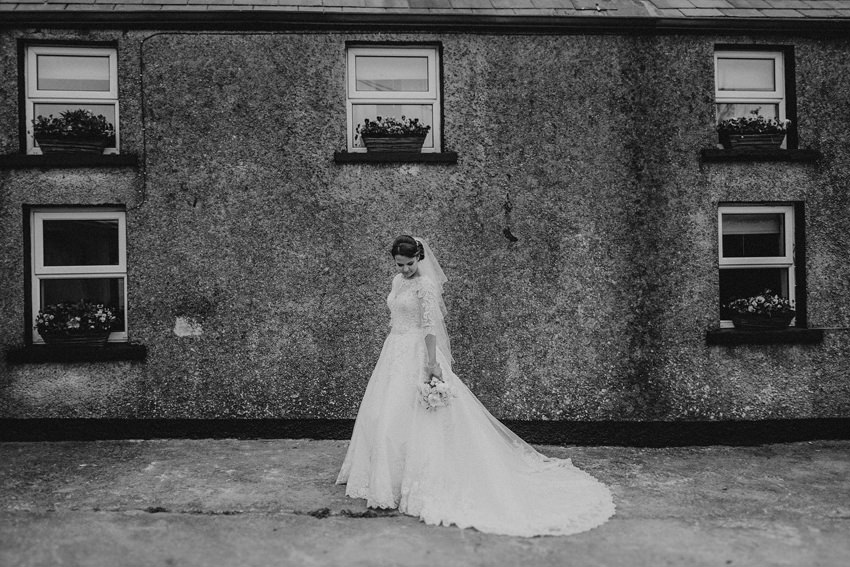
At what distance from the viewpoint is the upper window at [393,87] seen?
722 centimetres

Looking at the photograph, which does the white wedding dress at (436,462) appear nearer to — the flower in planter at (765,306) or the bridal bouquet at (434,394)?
the bridal bouquet at (434,394)

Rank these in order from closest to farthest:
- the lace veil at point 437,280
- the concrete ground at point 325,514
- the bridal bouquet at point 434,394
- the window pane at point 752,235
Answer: the concrete ground at point 325,514
the bridal bouquet at point 434,394
the lace veil at point 437,280
the window pane at point 752,235

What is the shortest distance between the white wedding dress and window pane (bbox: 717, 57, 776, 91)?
4.73 metres

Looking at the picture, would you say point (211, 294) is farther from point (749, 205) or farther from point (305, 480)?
point (749, 205)

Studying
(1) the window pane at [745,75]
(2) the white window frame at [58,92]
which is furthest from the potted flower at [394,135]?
(1) the window pane at [745,75]

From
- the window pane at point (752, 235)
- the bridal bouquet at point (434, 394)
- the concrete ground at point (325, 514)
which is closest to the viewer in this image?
the concrete ground at point (325, 514)

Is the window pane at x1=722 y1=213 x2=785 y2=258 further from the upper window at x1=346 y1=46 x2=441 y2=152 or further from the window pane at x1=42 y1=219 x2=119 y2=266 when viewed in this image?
the window pane at x1=42 y1=219 x2=119 y2=266

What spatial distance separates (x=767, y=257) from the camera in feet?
24.0

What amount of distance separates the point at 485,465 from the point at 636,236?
3526mm

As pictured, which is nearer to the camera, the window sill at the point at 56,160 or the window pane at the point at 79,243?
the window sill at the point at 56,160

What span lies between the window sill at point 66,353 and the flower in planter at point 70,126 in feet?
7.51

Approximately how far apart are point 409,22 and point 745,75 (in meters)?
4.03

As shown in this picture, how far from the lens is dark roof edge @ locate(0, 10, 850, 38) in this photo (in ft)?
22.3

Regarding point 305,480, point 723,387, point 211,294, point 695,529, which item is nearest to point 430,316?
point 305,480
